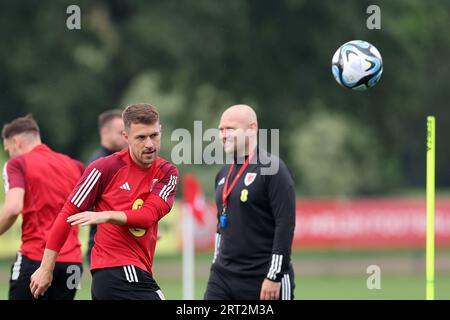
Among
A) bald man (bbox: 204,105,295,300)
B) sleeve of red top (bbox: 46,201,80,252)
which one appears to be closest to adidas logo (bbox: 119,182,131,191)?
sleeve of red top (bbox: 46,201,80,252)

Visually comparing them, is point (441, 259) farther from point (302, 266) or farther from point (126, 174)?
point (126, 174)

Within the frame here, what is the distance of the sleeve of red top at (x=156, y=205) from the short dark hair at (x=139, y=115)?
0.50 metres

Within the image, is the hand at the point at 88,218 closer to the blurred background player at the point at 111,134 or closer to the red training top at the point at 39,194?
the red training top at the point at 39,194

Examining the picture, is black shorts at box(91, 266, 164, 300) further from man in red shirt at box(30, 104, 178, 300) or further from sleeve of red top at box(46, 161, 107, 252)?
sleeve of red top at box(46, 161, 107, 252)

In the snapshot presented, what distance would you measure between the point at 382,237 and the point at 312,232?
1818 mm

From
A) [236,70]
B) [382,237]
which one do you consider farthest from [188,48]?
[382,237]

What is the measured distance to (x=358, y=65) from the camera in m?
8.45

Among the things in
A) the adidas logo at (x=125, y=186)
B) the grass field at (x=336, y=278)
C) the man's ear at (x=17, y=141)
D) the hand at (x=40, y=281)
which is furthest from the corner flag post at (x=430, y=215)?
the grass field at (x=336, y=278)

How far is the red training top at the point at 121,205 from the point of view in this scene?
7.03 meters

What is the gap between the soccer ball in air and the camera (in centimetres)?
846

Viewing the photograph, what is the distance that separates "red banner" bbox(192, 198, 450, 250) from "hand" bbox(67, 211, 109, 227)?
16526 mm

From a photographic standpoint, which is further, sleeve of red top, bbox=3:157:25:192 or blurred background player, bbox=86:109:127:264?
blurred background player, bbox=86:109:127:264

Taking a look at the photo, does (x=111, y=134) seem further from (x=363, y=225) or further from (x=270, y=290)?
(x=363, y=225)

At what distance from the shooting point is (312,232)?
77.2 ft
